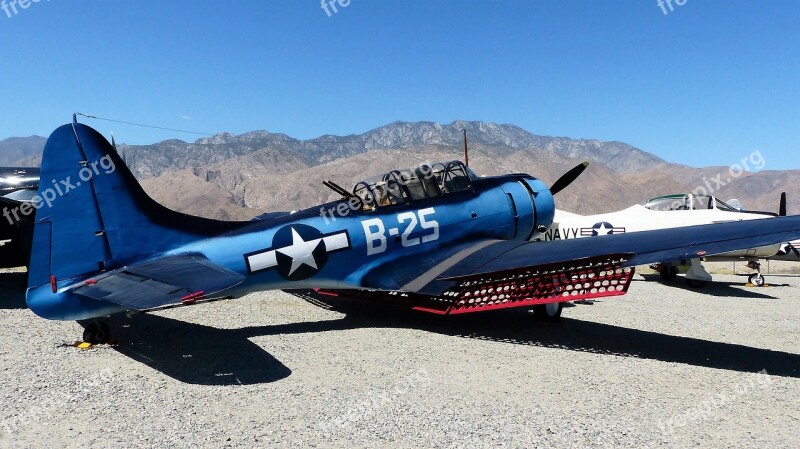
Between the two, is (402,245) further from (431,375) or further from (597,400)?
(597,400)

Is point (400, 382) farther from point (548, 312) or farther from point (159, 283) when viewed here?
point (548, 312)

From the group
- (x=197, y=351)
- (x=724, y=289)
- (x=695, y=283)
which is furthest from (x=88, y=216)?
(x=724, y=289)

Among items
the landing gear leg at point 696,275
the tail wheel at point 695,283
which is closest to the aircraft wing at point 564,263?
the landing gear leg at point 696,275

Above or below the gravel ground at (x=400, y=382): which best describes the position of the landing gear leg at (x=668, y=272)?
below

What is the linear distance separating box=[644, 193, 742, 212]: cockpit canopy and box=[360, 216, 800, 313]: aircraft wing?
7918 mm

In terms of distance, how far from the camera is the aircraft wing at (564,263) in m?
6.75

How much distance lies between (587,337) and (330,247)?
4334 mm

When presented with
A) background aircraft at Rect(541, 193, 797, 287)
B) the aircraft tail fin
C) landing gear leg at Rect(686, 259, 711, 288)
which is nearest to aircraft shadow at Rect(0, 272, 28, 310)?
the aircraft tail fin

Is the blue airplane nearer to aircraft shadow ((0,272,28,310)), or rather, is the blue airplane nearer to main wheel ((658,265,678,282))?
aircraft shadow ((0,272,28,310))

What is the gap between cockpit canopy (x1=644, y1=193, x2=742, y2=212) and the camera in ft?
47.9

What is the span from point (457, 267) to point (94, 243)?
528 cm

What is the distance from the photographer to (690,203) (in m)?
14.7

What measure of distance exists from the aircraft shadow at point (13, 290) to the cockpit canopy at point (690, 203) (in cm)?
1643

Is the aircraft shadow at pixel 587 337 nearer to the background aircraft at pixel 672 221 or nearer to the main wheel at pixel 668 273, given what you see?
the background aircraft at pixel 672 221
